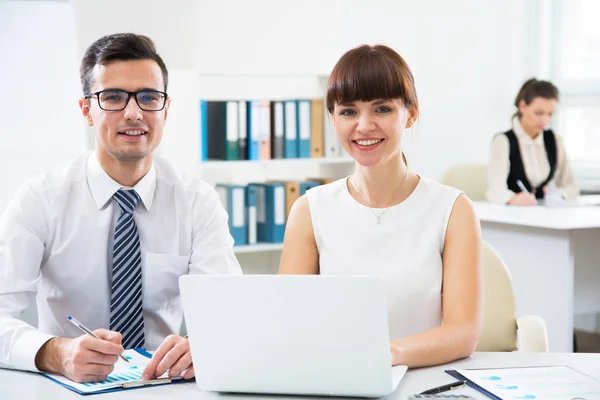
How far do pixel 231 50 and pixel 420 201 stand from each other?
2.87m

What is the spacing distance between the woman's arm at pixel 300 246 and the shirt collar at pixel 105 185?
33cm

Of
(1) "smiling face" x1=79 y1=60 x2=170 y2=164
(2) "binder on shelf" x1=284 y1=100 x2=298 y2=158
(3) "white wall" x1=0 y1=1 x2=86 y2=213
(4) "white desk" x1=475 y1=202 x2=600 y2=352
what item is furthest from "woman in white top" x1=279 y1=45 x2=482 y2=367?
(2) "binder on shelf" x1=284 y1=100 x2=298 y2=158

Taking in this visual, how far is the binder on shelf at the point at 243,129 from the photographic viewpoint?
4250 millimetres

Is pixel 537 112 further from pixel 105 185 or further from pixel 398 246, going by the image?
pixel 105 185

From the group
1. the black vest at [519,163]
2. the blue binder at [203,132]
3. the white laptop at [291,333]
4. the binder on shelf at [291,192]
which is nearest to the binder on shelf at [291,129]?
the binder on shelf at [291,192]

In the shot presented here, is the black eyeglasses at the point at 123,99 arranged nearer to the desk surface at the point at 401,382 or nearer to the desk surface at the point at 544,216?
the desk surface at the point at 401,382

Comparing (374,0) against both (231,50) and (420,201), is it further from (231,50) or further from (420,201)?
(420,201)

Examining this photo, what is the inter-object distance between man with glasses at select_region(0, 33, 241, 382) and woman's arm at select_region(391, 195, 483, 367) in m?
0.52

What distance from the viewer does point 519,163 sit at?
15.6ft

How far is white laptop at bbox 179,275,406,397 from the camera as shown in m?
1.35

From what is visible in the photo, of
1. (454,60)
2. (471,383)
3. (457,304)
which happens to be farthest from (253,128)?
(471,383)

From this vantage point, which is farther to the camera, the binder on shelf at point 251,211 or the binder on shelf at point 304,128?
the binder on shelf at point 304,128

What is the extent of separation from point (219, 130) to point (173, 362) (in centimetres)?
278

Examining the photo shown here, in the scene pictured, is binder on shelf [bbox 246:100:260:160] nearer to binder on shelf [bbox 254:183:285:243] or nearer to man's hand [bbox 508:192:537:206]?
binder on shelf [bbox 254:183:285:243]
